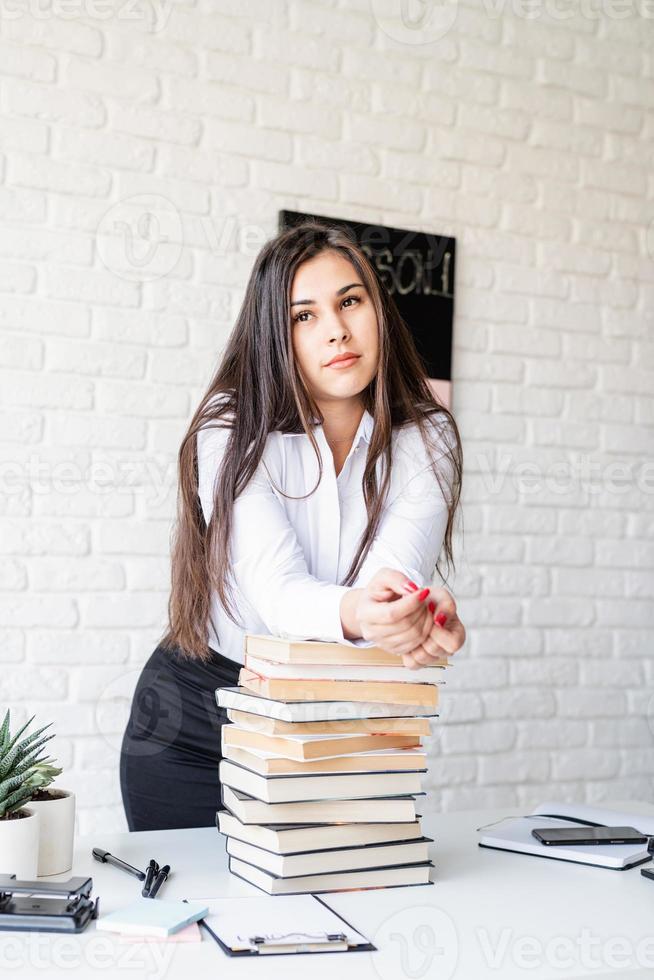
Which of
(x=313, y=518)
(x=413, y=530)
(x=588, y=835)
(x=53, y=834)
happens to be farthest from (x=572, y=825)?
(x=53, y=834)

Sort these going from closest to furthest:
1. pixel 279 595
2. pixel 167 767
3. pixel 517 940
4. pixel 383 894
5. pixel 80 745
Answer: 1. pixel 517 940
2. pixel 383 894
3. pixel 279 595
4. pixel 167 767
5. pixel 80 745

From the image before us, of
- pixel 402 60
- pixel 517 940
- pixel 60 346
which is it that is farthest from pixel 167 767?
pixel 402 60

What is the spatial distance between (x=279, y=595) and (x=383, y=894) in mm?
397

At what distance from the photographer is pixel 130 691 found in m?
2.34

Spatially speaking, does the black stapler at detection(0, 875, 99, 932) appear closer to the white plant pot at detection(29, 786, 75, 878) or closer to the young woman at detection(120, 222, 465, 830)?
the white plant pot at detection(29, 786, 75, 878)

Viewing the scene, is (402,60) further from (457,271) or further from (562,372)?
(562,372)

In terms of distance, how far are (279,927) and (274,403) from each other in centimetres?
81

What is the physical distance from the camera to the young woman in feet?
4.91

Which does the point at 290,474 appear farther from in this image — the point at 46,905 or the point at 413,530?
the point at 46,905

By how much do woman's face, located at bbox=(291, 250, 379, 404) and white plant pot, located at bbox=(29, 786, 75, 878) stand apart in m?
0.73

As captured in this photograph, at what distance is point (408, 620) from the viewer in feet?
3.64

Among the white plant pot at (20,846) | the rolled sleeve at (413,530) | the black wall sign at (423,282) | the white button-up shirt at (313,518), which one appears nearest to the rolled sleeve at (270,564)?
the white button-up shirt at (313,518)

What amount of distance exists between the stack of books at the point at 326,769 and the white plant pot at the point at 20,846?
0.21m

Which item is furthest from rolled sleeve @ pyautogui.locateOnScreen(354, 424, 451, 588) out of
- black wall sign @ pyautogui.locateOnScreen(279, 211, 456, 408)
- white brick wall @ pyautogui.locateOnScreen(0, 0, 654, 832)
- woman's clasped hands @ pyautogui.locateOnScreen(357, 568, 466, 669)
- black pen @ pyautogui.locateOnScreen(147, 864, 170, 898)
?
black wall sign @ pyautogui.locateOnScreen(279, 211, 456, 408)
